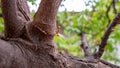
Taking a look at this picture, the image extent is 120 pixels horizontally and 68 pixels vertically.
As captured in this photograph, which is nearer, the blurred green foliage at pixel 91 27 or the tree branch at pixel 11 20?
the tree branch at pixel 11 20

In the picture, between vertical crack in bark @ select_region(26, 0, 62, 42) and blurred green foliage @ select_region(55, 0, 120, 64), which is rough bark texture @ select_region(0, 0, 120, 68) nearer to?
vertical crack in bark @ select_region(26, 0, 62, 42)

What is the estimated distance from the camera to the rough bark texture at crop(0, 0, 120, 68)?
0.88 meters

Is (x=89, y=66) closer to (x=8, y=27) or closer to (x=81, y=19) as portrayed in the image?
(x=8, y=27)

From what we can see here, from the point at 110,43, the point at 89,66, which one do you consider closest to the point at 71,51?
the point at 110,43

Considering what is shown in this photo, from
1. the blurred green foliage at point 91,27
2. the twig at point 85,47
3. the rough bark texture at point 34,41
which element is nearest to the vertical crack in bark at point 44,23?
the rough bark texture at point 34,41

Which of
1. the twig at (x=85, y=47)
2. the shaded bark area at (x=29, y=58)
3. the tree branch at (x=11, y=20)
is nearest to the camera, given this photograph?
the shaded bark area at (x=29, y=58)

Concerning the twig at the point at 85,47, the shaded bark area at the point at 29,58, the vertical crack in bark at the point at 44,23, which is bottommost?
the twig at the point at 85,47

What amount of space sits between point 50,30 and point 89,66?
21cm

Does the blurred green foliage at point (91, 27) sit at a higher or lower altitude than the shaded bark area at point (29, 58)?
lower

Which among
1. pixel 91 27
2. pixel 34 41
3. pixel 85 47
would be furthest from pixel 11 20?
pixel 91 27

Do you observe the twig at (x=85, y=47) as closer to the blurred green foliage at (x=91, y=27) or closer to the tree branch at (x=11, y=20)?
the blurred green foliage at (x=91, y=27)

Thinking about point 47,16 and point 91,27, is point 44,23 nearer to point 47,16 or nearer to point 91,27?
point 47,16

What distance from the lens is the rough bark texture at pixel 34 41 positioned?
879 millimetres

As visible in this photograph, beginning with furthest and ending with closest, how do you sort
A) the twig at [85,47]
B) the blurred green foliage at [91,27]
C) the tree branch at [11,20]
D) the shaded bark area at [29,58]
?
the blurred green foliage at [91,27] → the twig at [85,47] → the tree branch at [11,20] → the shaded bark area at [29,58]
